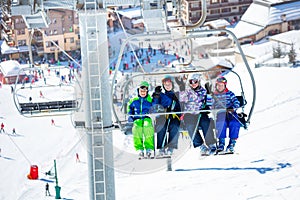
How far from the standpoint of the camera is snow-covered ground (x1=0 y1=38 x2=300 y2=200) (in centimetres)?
743

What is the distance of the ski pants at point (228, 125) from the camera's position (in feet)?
14.1

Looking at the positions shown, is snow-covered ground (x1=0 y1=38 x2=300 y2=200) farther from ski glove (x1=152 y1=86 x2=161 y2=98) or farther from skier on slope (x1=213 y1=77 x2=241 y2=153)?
skier on slope (x1=213 y1=77 x2=241 y2=153)

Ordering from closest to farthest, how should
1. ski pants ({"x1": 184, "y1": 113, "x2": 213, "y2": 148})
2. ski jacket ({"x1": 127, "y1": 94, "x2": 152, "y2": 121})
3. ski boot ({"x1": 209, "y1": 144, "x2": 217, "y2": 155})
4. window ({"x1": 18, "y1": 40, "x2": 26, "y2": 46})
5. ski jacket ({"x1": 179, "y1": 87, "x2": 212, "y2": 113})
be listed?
1. ski jacket ({"x1": 127, "y1": 94, "x2": 152, "y2": 121})
2. ski jacket ({"x1": 179, "y1": 87, "x2": 212, "y2": 113})
3. ski boot ({"x1": 209, "y1": 144, "x2": 217, "y2": 155})
4. ski pants ({"x1": 184, "y1": 113, "x2": 213, "y2": 148})
5. window ({"x1": 18, "y1": 40, "x2": 26, "y2": 46})

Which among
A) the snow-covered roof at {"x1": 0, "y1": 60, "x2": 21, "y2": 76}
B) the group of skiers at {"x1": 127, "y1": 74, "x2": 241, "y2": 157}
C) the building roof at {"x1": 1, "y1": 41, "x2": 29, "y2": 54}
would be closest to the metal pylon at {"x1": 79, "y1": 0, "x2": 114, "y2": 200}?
the group of skiers at {"x1": 127, "y1": 74, "x2": 241, "y2": 157}

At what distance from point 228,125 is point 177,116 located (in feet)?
0.98

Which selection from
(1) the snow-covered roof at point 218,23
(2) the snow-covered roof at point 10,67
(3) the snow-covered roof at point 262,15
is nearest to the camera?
(2) the snow-covered roof at point 10,67

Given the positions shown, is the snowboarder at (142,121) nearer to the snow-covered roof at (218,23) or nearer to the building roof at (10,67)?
the building roof at (10,67)

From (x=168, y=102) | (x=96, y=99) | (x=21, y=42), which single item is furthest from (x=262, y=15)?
(x=96, y=99)

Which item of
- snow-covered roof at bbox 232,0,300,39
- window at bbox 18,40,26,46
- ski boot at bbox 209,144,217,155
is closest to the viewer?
ski boot at bbox 209,144,217,155

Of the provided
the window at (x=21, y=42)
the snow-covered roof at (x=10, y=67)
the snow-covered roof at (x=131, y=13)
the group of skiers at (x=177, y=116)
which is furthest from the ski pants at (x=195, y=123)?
the snow-covered roof at (x=131, y=13)

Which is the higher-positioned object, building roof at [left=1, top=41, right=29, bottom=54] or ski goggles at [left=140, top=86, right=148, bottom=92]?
ski goggles at [left=140, top=86, right=148, bottom=92]

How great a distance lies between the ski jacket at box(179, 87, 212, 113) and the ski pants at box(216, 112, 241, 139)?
286 mm

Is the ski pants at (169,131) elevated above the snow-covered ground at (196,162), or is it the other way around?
the ski pants at (169,131)

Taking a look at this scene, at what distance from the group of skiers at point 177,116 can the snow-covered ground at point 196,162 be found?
14.5 inches
